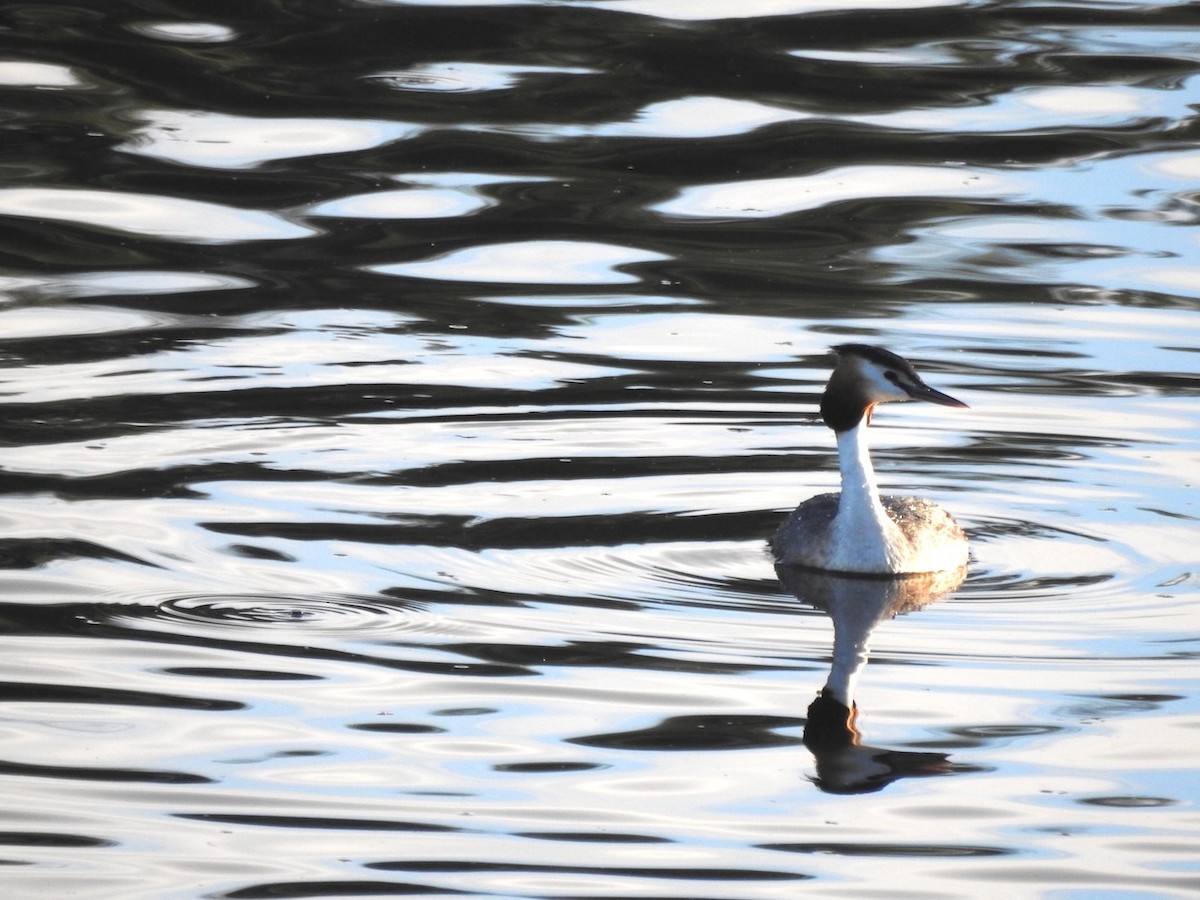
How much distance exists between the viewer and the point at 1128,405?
43.2 ft

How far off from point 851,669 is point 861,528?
1810 millimetres

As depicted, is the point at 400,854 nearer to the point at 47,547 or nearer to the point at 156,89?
the point at 47,547

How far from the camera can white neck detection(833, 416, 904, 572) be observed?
1080cm

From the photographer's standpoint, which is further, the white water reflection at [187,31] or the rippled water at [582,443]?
the white water reflection at [187,31]

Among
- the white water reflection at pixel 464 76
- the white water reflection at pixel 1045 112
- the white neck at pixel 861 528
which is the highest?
the white water reflection at pixel 464 76

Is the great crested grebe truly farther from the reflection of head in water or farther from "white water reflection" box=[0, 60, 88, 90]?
"white water reflection" box=[0, 60, 88, 90]

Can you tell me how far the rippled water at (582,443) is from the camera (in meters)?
7.66

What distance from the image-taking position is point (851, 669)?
9.10 m

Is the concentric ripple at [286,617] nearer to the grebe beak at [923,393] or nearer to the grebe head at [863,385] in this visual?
the grebe head at [863,385]

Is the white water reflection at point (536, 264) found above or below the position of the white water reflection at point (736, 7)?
below

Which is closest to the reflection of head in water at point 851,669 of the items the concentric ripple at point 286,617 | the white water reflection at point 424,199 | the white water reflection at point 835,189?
the concentric ripple at point 286,617

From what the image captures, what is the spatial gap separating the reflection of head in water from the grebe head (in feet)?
2.64

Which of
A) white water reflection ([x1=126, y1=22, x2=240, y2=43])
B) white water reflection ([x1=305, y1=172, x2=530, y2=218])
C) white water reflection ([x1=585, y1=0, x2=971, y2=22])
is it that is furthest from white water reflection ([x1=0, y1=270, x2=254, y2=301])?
white water reflection ([x1=585, y1=0, x2=971, y2=22])

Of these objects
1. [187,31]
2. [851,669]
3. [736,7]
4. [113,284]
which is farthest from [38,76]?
[851,669]
